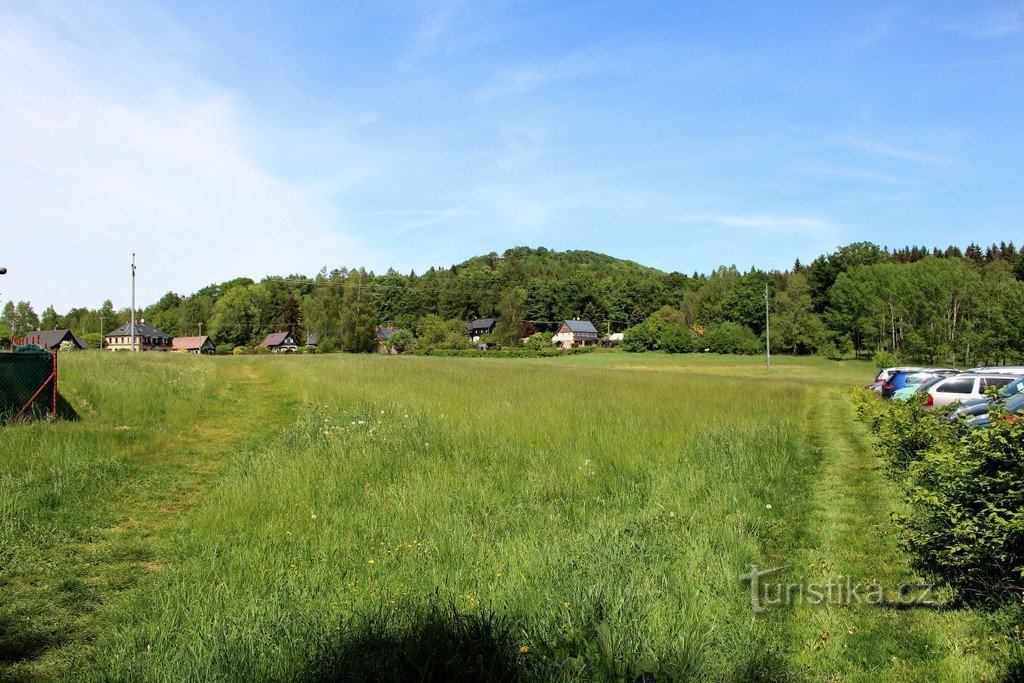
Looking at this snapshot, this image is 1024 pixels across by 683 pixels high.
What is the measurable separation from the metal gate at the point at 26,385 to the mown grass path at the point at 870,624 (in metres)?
13.4

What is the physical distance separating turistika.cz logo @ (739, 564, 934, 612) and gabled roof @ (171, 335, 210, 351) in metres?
125

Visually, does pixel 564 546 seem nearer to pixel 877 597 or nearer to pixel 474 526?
pixel 474 526

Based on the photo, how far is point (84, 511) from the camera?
7164mm

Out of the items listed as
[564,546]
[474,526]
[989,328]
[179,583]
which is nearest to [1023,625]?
[564,546]

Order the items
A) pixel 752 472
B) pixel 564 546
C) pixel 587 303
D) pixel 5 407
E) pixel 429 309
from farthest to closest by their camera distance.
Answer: pixel 587 303
pixel 429 309
pixel 5 407
pixel 752 472
pixel 564 546

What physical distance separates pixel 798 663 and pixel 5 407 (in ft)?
46.4

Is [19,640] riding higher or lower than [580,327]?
lower

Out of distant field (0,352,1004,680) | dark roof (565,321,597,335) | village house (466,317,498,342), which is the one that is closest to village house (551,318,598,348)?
dark roof (565,321,597,335)

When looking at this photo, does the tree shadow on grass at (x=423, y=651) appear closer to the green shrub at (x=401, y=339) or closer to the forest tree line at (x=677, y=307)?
the forest tree line at (x=677, y=307)

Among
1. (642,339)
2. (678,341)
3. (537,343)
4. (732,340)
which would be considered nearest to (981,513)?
(537,343)

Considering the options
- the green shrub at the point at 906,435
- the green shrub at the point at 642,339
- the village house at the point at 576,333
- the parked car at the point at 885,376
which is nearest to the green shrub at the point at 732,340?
the green shrub at the point at 642,339

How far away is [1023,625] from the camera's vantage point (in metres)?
4.00

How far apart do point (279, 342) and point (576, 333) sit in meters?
64.6

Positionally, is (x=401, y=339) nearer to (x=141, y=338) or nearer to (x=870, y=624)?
(x=141, y=338)
